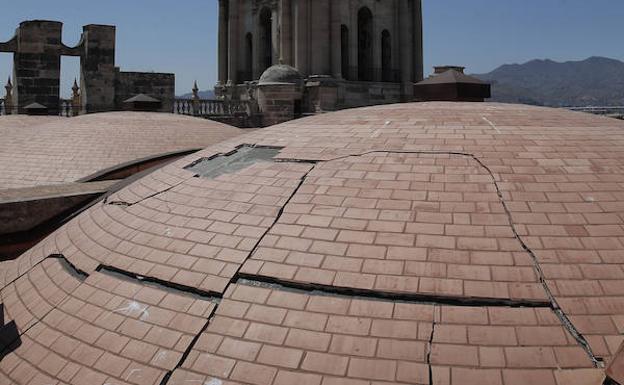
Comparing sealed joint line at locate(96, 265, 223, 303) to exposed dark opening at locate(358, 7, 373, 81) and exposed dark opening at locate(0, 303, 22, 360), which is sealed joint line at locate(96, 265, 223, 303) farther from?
exposed dark opening at locate(358, 7, 373, 81)

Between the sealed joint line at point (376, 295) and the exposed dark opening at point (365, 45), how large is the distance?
27907 mm

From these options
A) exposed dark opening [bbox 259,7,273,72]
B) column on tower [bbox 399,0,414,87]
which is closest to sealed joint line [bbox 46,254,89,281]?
exposed dark opening [bbox 259,7,273,72]

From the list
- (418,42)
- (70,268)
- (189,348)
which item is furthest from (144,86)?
(189,348)

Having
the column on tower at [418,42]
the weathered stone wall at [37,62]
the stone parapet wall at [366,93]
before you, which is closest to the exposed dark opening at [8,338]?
the weathered stone wall at [37,62]

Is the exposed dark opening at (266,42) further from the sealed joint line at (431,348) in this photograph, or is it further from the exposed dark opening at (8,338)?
Result: the sealed joint line at (431,348)

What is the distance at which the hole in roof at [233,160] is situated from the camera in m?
6.16

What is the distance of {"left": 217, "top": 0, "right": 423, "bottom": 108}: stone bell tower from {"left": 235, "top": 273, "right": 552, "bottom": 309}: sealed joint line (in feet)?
74.1

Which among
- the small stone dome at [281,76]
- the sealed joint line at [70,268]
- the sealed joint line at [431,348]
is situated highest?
the small stone dome at [281,76]

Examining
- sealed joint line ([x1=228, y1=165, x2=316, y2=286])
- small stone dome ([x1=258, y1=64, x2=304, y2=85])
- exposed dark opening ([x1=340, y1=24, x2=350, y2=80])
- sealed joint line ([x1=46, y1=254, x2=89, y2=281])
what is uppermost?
exposed dark opening ([x1=340, y1=24, x2=350, y2=80])

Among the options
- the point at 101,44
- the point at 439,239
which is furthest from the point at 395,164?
the point at 101,44

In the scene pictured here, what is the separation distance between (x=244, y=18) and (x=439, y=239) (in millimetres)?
30020

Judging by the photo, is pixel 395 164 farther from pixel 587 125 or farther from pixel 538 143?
pixel 587 125

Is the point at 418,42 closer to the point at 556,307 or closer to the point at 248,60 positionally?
the point at 248,60

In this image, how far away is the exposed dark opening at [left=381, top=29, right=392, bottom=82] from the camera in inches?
1260
